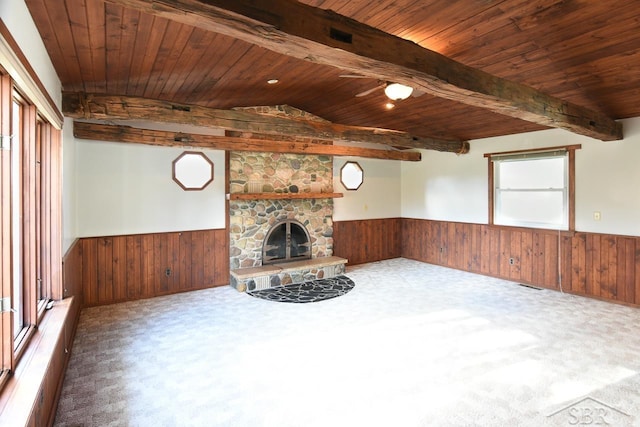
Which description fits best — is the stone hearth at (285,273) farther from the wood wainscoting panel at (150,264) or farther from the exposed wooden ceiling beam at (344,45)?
the exposed wooden ceiling beam at (344,45)

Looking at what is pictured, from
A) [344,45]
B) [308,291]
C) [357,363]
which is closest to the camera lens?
[344,45]

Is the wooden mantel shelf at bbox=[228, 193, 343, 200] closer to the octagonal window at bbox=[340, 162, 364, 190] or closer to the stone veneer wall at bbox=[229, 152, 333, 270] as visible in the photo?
the stone veneer wall at bbox=[229, 152, 333, 270]

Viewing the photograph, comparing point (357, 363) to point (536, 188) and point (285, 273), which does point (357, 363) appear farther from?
point (536, 188)

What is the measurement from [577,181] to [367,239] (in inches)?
148

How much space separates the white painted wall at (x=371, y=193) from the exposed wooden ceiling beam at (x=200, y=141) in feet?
1.81

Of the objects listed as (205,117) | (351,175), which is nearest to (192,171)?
(205,117)

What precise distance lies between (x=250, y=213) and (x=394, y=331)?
3180 mm

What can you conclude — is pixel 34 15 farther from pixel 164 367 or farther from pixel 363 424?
pixel 363 424

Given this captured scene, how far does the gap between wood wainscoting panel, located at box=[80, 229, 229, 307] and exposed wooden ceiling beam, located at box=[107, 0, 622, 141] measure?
4165mm

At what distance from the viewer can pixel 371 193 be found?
7.67 metres

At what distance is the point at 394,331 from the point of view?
3.89 metres

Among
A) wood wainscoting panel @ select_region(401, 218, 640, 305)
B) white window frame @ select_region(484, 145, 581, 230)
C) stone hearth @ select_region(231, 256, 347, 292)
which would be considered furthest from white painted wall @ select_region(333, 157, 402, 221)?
white window frame @ select_region(484, 145, 581, 230)

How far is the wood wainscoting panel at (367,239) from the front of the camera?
726 cm

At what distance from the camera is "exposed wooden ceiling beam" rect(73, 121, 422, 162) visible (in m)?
4.64
